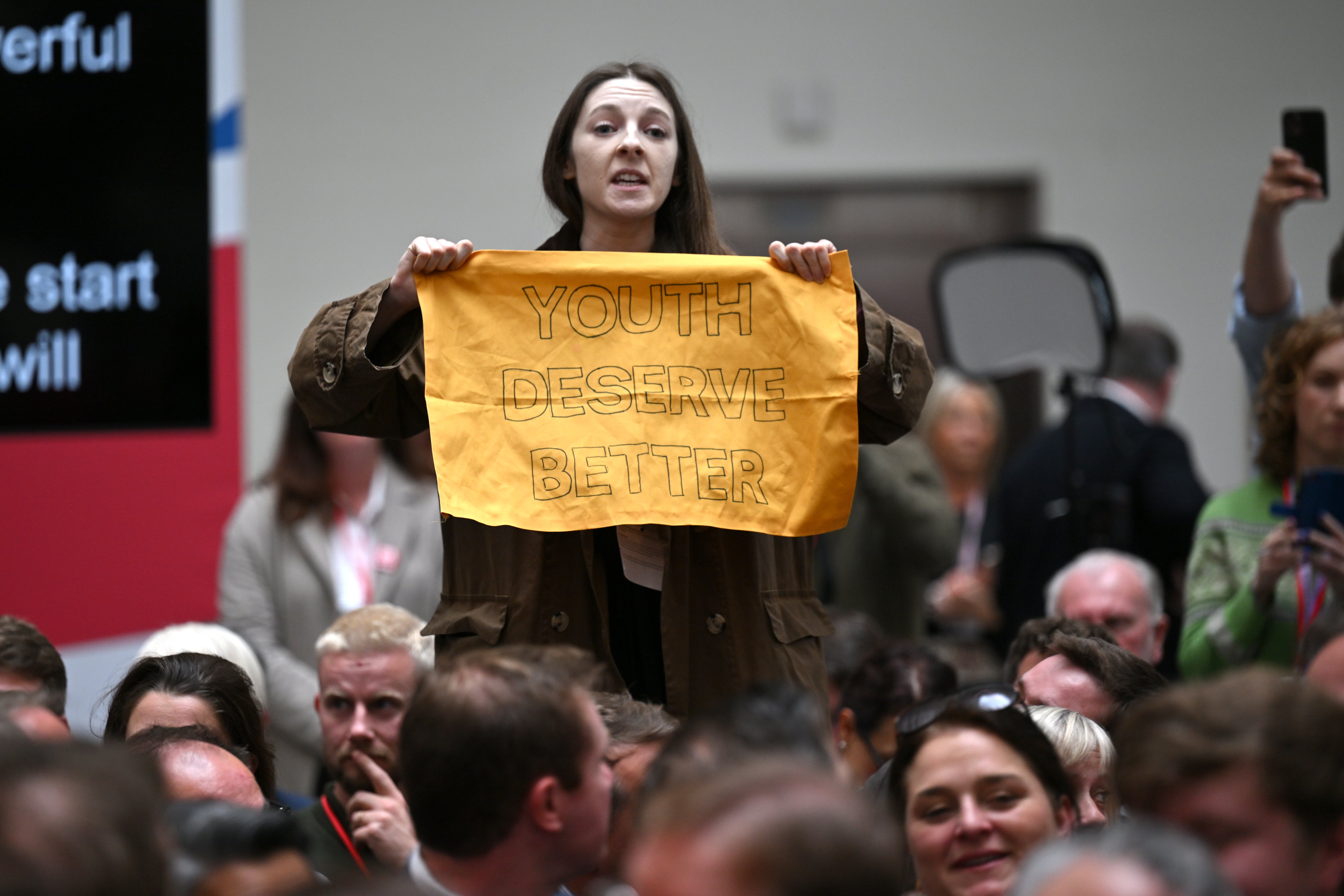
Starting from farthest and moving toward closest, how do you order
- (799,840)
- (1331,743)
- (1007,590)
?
(1007,590), (1331,743), (799,840)

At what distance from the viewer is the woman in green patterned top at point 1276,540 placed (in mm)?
3566

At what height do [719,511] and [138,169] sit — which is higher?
[138,169]

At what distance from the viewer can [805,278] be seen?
9.87ft

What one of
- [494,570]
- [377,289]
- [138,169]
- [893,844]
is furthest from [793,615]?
[138,169]

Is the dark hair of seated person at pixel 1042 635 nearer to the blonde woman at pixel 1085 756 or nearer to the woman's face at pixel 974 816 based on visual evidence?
the blonde woman at pixel 1085 756

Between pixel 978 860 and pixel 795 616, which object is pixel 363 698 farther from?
pixel 978 860

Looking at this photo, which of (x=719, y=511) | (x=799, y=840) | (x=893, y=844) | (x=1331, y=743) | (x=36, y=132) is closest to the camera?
(x=799, y=840)

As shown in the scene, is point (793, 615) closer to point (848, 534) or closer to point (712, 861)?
point (712, 861)

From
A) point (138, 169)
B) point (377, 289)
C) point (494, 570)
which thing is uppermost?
point (138, 169)

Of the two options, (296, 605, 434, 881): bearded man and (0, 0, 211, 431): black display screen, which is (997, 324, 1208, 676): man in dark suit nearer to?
(296, 605, 434, 881): bearded man

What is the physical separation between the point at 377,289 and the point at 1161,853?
5.93 ft

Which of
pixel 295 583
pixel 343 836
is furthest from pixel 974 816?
pixel 295 583

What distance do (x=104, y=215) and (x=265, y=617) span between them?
1.24 meters

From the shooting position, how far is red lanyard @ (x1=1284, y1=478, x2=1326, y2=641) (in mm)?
3613
